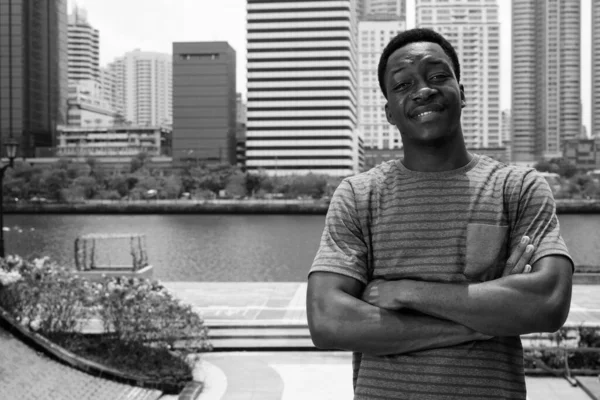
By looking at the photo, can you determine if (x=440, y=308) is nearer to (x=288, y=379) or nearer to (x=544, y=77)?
(x=288, y=379)

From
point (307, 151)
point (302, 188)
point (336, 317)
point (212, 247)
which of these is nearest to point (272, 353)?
point (336, 317)

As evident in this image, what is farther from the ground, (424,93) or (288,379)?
(424,93)

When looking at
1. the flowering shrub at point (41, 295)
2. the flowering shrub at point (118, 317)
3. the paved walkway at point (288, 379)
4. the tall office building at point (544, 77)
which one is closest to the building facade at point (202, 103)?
the tall office building at point (544, 77)

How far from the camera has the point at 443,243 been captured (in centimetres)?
194

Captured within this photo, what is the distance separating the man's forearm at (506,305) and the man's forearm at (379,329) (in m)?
0.05

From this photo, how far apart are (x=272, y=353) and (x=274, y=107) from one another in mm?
99644

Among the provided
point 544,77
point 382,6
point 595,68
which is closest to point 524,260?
point 544,77

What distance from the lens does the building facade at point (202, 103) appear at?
113 metres

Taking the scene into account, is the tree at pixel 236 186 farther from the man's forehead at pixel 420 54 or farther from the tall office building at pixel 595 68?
the man's forehead at pixel 420 54

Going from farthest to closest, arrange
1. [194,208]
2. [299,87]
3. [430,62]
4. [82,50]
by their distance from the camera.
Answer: [82,50] → [299,87] → [194,208] → [430,62]

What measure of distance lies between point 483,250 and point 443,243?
115 mm

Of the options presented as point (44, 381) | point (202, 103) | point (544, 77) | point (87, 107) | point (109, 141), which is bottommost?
point (44, 381)

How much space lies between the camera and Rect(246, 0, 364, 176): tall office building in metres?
107

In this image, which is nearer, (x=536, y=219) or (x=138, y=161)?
(x=536, y=219)
